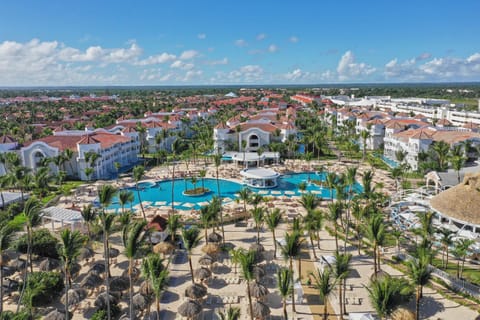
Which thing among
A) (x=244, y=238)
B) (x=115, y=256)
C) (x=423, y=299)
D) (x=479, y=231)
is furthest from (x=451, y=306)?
(x=115, y=256)

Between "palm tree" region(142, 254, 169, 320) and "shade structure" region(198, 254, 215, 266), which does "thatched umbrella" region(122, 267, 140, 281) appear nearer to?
"shade structure" region(198, 254, 215, 266)

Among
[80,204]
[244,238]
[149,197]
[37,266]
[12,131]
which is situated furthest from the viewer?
[12,131]

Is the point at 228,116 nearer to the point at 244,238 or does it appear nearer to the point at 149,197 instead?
the point at 149,197

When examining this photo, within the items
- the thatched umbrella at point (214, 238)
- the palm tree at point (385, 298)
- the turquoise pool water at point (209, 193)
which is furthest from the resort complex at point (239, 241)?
the turquoise pool water at point (209, 193)

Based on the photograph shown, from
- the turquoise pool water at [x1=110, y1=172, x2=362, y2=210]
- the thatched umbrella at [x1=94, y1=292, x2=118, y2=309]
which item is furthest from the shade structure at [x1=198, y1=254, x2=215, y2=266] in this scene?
the turquoise pool water at [x1=110, y1=172, x2=362, y2=210]

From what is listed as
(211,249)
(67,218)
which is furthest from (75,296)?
(67,218)

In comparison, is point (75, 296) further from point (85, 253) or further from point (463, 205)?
point (463, 205)
